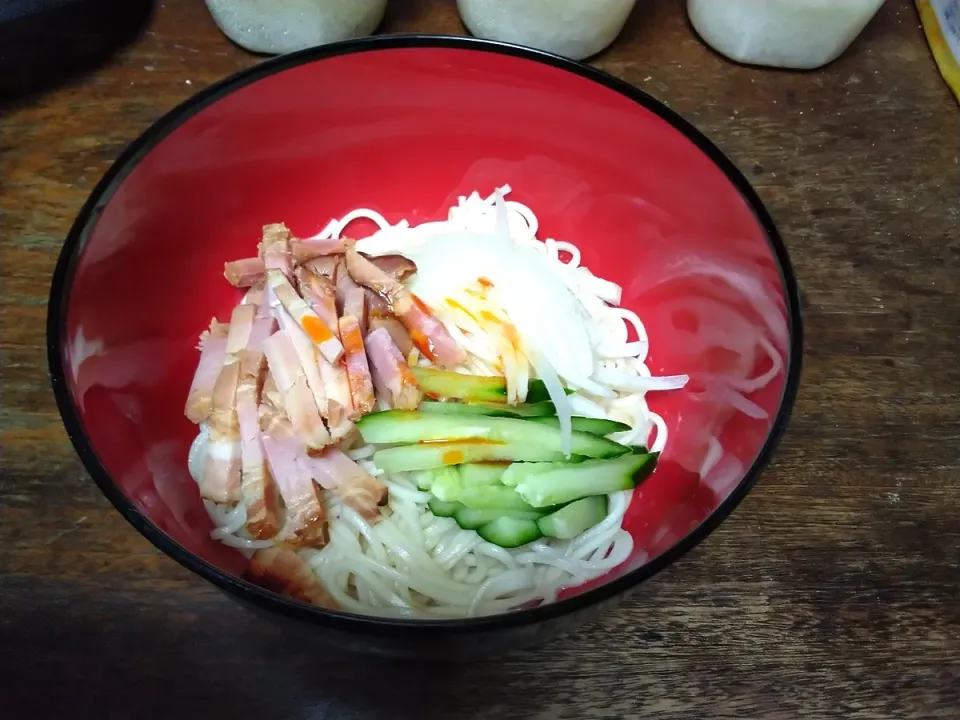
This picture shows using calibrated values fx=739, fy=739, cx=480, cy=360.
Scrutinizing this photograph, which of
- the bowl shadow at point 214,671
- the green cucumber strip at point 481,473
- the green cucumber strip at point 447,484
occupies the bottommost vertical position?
the bowl shadow at point 214,671

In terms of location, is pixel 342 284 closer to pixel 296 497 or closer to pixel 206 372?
pixel 206 372

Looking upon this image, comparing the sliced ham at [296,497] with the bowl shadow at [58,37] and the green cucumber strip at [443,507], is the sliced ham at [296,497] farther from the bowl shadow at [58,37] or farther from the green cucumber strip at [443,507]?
the bowl shadow at [58,37]

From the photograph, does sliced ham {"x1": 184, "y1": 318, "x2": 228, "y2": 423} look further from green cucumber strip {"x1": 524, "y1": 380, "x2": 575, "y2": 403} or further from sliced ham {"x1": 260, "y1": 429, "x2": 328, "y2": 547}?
green cucumber strip {"x1": 524, "y1": 380, "x2": 575, "y2": 403}

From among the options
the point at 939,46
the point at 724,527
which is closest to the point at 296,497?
the point at 724,527

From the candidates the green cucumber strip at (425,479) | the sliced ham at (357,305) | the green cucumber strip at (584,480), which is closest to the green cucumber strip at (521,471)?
the green cucumber strip at (584,480)

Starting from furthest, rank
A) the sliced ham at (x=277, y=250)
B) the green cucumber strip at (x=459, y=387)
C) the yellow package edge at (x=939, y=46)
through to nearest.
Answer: the yellow package edge at (x=939, y=46) < the sliced ham at (x=277, y=250) < the green cucumber strip at (x=459, y=387)

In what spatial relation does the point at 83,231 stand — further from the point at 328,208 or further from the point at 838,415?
the point at 838,415

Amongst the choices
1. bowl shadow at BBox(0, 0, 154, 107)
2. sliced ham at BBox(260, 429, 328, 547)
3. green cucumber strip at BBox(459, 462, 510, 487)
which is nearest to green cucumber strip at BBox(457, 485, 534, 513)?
green cucumber strip at BBox(459, 462, 510, 487)
